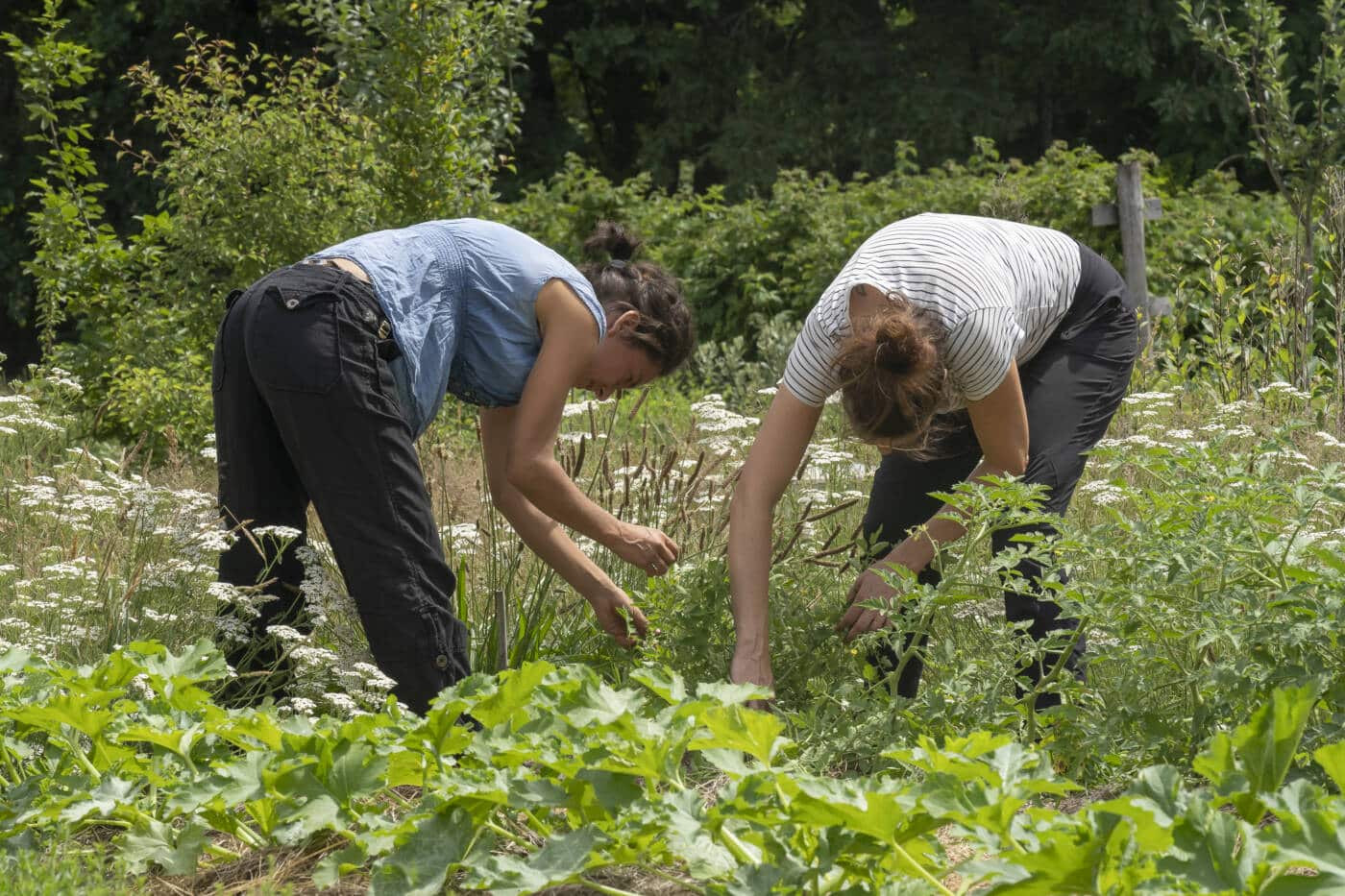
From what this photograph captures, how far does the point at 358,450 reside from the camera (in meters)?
3.03

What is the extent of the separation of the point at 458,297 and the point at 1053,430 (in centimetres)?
144

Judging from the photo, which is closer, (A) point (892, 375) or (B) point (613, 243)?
(A) point (892, 375)

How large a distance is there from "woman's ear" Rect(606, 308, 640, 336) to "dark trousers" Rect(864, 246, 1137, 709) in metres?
0.77

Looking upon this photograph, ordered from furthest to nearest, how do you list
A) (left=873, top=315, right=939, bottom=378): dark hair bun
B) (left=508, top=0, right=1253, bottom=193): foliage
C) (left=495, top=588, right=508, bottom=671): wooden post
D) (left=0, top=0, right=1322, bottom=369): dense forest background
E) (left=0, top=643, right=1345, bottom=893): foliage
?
(left=508, top=0, right=1253, bottom=193): foliage
(left=0, top=0, right=1322, bottom=369): dense forest background
(left=495, top=588, right=508, bottom=671): wooden post
(left=873, top=315, right=939, bottom=378): dark hair bun
(left=0, top=643, right=1345, bottom=893): foliage

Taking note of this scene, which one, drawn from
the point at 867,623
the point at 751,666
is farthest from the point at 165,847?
the point at 867,623

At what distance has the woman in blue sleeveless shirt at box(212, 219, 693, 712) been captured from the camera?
304cm

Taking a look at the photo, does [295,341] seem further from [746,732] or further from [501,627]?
[746,732]

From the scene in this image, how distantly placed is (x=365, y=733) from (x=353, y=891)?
0.27 metres

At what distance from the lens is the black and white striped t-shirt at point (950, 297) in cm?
296

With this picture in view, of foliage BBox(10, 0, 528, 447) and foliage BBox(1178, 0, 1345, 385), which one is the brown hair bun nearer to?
foliage BBox(1178, 0, 1345, 385)

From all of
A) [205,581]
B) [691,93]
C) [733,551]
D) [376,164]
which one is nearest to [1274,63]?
[376,164]

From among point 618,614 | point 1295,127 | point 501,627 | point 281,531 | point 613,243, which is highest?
point 1295,127

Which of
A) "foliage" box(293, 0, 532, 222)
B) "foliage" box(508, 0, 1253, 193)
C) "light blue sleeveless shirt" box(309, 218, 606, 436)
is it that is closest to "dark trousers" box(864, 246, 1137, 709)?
"light blue sleeveless shirt" box(309, 218, 606, 436)

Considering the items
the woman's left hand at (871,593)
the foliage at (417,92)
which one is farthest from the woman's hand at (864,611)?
the foliage at (417,92)
